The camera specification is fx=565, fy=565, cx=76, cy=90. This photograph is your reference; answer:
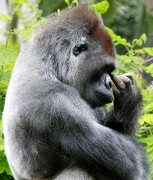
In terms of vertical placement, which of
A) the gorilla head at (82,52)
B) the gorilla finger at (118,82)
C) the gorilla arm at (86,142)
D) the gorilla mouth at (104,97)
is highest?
the gorilla head at (82,52)

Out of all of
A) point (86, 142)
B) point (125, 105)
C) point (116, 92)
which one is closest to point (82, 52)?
point (116, 92)

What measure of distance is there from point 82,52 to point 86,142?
0.69 meters

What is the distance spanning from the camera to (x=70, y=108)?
12.5 feet

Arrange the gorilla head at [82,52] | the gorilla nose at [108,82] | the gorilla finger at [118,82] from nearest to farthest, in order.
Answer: the gorilla head at [82,52] → the gorilla nose at [108,82] → the gorilla finger at [118,82]

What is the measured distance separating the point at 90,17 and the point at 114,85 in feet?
2.04

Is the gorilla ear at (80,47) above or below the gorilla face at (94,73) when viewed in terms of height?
above

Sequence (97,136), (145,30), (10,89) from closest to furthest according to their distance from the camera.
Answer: (97,136), (10,89), (145,30)

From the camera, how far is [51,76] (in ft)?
13.0

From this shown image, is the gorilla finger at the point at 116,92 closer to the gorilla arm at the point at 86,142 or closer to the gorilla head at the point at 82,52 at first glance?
the gorilla head at the point at 82,52

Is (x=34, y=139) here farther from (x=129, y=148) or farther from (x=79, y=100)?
(x=129, y=148)

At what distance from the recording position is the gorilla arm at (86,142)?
150 inches

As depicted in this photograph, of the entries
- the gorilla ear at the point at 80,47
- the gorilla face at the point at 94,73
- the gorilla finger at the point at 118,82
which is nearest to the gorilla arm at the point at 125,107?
the gorilla finger at the point at 118,82

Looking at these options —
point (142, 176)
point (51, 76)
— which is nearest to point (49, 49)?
point (51, 76)

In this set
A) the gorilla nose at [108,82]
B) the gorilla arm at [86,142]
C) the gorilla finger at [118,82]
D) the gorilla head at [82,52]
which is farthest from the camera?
the gorilla finger at [118,82]
